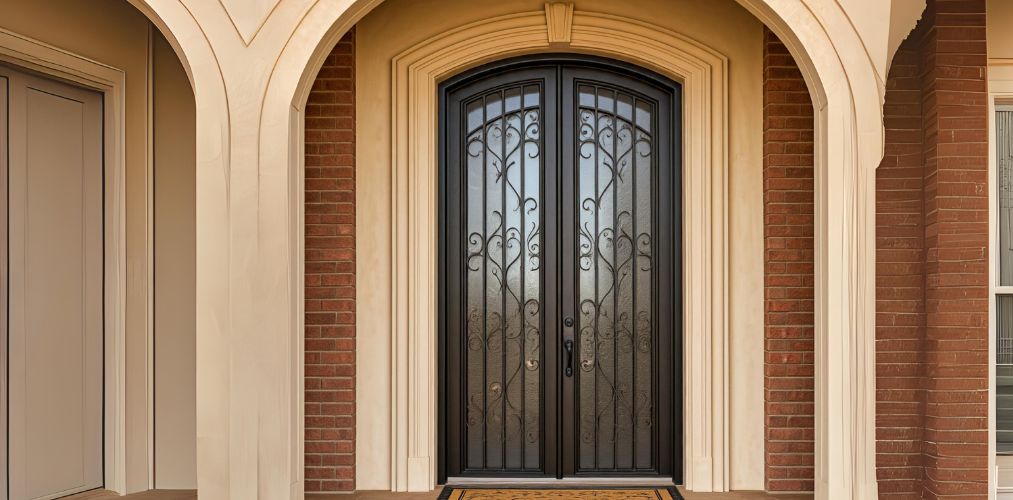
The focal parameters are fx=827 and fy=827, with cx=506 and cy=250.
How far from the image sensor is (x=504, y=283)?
5340 mm

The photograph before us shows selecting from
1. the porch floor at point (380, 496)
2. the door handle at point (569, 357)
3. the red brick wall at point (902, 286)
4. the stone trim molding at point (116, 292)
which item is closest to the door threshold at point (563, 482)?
the porch floor at point (380, 496)

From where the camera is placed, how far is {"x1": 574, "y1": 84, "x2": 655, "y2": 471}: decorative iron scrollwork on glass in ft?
17.5

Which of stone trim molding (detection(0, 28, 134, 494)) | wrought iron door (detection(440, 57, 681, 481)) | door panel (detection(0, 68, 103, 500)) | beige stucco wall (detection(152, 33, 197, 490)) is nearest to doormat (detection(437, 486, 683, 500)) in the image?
→ wrought iron door (detection(440, 57, 681, 481))

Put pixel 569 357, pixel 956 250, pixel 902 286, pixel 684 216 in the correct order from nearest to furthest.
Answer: pixel 956 250
pixel 902 286
pixel 684 216
pixel 569 357

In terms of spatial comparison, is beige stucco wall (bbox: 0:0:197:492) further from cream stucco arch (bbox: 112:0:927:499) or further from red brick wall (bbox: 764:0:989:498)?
red brick wall (bbox: 764:0:989:498)

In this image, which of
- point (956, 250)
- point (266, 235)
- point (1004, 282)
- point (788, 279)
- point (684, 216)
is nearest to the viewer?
point (266, 235)

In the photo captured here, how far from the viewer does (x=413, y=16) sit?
17.2 feet

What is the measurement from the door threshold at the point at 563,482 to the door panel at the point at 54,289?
7.67 ft

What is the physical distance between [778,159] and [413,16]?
243 centimetres

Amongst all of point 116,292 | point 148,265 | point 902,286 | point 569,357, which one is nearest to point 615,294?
point 569,357

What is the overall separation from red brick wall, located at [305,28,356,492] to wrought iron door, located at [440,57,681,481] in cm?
62

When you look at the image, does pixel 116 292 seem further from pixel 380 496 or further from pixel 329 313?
pixel 380 496

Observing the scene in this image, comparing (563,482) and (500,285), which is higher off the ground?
(500,285)

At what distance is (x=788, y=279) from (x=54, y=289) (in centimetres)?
444
